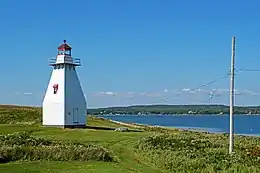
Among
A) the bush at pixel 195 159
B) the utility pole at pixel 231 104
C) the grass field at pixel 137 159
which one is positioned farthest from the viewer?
the utility pole at pixel 231 104

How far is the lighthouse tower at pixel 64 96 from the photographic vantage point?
2424 inches

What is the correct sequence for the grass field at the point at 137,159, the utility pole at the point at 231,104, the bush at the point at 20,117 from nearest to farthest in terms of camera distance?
the grass field at the point at 137,159 < the utility pole at the point at 231,104 < the bush at the point at 20,117

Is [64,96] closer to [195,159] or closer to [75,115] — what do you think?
[75,115]

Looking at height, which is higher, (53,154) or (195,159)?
(195,159)

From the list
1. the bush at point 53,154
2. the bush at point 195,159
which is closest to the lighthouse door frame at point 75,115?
the bush at point 195,159

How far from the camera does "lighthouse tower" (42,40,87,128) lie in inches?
2424

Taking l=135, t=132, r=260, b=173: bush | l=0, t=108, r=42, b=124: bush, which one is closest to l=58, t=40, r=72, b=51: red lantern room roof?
l=0, t=108, r=42, b=124: bush

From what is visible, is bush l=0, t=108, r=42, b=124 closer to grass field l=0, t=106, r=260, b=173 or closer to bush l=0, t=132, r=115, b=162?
grass field l=0, t=106, r=260, b=173

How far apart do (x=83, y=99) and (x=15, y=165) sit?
121 ft

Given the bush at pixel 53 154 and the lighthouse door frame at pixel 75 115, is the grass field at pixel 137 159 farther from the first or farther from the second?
the lighthouse door frame at pixel 75 115

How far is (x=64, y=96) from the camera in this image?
61594mm


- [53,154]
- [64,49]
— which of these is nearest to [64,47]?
[64,49]

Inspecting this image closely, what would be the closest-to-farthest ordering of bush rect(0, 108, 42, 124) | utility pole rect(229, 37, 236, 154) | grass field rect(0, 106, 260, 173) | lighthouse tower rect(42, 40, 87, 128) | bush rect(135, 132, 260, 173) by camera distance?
bush rect(135, 132, 260, 173) < grass field rect(0, 106, 260, 173) < utility pole rect(229, 37, 236, 154) < lighthouse tower rect(42, 40, 87, 128) < bush rect(0, 108, 42, 124)

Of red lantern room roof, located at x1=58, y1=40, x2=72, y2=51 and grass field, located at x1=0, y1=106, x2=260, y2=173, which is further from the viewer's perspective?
red lantern room roof, located at x1=58, y1=40, x2=72, y2=51
